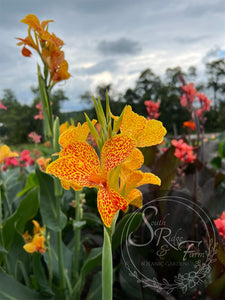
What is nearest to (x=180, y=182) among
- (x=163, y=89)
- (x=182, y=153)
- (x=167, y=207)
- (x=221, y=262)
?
(x=182, y=153)

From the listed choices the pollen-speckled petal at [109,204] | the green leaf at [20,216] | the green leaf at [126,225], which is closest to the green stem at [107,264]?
the pollen-speckled petal at [109,204]

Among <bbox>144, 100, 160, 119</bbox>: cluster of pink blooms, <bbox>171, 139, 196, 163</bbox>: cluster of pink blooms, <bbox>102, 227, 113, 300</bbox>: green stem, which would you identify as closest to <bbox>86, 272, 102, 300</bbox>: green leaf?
<bbox>171, 139, 196, 163</bbox>: cluster of pink blooms

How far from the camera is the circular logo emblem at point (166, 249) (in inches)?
28.4

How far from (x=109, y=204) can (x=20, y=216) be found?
72 cm

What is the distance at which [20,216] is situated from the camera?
3.22 feet

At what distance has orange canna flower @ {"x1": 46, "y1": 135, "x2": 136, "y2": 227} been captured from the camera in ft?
1.10

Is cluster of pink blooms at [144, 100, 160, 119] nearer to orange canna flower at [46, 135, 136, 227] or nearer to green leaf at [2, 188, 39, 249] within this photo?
green leaf at [2, 188, 39, 249]

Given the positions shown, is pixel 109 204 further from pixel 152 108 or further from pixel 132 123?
pixel 152 108

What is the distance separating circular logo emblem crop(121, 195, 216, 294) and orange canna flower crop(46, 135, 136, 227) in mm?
Answer: 373

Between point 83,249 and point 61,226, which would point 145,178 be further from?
point 83,249

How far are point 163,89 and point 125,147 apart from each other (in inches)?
83.1

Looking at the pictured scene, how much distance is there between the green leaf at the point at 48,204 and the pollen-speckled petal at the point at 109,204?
0.49m

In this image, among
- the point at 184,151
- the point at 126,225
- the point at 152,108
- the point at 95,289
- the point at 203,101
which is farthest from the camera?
the point at 152,108

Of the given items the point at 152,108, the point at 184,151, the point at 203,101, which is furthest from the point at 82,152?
the point at 152,108
